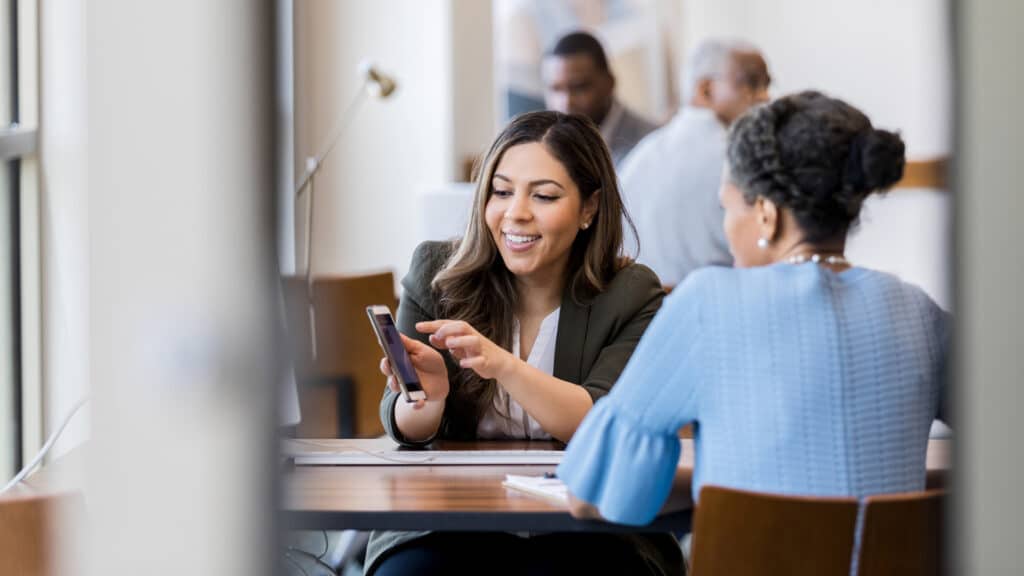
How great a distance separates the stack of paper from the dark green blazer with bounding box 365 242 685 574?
13.0 inches

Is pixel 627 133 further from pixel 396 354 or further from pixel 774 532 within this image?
pixel 774 532

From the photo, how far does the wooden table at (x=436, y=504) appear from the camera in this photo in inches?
70.3

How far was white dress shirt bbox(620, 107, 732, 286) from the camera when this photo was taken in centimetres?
429

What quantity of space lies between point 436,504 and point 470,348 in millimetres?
366

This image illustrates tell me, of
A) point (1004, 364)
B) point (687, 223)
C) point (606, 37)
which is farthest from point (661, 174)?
point (606, 37)

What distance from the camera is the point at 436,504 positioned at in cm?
183

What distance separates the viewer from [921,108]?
21.8 ft

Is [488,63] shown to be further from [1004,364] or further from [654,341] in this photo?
Answer: [1004,364]

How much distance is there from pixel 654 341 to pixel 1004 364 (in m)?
0.61

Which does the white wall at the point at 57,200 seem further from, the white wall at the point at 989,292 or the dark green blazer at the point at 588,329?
the white wall at the point at 989,292

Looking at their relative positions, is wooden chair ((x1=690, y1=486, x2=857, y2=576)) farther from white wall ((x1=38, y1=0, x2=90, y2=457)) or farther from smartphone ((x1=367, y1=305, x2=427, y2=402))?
white wall ((x1=38, y1=0, x2=90, y2=457))

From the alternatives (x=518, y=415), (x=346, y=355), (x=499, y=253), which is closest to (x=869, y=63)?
(x=346, y=355)

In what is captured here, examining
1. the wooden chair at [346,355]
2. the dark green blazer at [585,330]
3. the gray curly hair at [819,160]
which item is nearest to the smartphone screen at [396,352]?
the dark green blazer at [585,330]

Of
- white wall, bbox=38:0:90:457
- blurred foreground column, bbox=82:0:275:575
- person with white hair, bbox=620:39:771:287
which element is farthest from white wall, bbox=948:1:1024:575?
person with white hair, bbox=620:39:771:287
